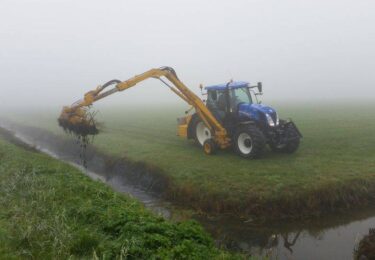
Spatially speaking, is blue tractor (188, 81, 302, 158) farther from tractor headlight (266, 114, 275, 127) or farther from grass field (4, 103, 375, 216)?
grass field (4, 103, 375, 216)

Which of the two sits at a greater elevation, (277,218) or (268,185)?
(268,185)

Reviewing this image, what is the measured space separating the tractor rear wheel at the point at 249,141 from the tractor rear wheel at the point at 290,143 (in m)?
1.23

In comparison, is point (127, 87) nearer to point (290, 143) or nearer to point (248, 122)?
point (248, 122)

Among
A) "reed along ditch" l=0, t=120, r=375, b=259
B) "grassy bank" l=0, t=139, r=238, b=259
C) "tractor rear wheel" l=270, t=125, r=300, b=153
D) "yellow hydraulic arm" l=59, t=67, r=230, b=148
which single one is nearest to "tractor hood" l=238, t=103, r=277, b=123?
"tractor rear wheel" l=270, t=125, r=300, b=153

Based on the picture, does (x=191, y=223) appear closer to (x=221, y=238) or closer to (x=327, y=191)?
(x=221, y=238)

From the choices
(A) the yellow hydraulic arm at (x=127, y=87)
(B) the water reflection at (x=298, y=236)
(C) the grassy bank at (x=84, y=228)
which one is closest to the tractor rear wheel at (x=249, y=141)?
(A) the yellow hydraulic arm at (x=127, y=87)

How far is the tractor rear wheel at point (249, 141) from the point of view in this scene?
18.5 meters

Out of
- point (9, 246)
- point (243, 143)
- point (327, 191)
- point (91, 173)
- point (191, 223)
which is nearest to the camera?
point (9, 246)

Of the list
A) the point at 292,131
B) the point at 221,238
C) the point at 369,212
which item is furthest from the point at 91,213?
the point at 292,131

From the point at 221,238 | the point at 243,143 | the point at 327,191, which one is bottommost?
the point at 221,238

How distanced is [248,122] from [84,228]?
11543 mm

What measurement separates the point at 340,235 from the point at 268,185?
10.2ft

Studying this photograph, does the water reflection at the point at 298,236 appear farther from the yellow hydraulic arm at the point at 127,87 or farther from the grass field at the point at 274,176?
the yellow hydraulic arm at the point at 127,87

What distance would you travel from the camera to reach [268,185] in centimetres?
1473
